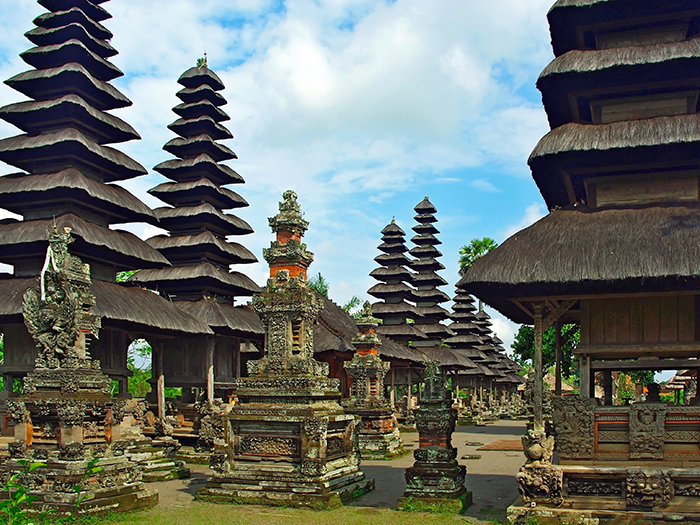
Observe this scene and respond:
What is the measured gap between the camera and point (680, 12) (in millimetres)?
13492

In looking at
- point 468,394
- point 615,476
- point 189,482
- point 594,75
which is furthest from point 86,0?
point 468,394

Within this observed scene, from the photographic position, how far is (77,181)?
22.9 m

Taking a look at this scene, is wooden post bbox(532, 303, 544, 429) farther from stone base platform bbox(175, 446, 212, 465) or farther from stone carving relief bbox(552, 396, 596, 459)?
stone base platform bbox(175, 446, 212, 465)

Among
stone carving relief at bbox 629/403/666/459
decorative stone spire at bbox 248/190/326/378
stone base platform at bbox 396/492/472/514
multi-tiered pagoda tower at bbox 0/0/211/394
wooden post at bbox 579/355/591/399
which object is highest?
multi-tiered pagoda tower at bbox 0/0/211/394

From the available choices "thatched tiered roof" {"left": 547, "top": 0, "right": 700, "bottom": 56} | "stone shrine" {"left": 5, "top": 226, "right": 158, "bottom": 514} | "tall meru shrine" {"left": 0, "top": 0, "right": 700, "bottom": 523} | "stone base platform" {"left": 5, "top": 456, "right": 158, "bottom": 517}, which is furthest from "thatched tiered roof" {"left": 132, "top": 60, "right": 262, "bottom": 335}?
"thatched tiered roof" {"left": 547, "top": 0, "right": 700, "bottom": 56}

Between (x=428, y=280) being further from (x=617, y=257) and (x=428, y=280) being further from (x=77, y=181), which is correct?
(x=617, y=257)

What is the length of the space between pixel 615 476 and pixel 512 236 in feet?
15.3

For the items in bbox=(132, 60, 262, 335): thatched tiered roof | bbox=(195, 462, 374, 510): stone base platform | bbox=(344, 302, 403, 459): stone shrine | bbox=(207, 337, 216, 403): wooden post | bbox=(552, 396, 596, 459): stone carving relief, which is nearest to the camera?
bbox=(552, 396, 596, 459): stone carving relief

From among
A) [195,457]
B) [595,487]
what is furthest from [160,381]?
[595,487]

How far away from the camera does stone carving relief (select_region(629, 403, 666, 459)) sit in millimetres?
11469

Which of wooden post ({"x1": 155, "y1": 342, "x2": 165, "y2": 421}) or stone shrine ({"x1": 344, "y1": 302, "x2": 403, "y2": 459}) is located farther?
wooden post ({"x1": 155, "y1": 342, "x2": 165, "y2": 421})

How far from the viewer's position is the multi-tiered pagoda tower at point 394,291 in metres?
42.3

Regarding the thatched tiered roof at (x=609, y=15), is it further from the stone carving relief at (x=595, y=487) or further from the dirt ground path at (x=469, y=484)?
the dirt ground path at (x=469, y=484)

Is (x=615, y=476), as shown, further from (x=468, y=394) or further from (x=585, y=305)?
(x=468, y=394)
